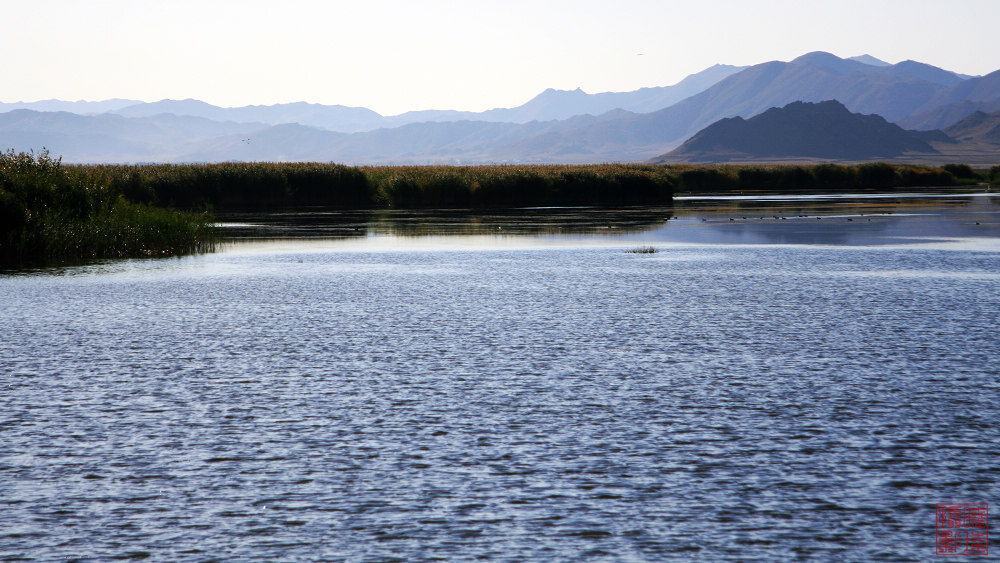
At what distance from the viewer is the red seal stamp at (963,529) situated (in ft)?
28.7

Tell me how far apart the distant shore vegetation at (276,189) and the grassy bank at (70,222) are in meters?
0.04

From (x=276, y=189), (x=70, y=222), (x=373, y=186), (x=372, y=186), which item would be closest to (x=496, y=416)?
(x=70, y=222)

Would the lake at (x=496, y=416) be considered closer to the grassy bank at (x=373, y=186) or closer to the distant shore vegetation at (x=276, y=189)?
the distant shore vegetation at (x=276, y=189)

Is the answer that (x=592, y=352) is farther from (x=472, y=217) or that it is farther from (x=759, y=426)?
(x=472, y=217)

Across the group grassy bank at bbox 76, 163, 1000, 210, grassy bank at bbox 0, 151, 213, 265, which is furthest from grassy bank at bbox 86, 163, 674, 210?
grassy bank at bbox 0, 151, 213, 265

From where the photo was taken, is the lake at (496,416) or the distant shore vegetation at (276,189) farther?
the distant shore vegetation at (276,189)

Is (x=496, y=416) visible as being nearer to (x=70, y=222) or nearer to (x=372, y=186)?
(x=70, y=222)

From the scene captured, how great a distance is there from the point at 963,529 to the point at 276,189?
67.3 meters

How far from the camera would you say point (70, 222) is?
37.1 metres

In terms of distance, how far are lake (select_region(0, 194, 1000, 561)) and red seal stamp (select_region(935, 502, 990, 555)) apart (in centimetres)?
16

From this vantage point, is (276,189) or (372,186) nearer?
(276,189)

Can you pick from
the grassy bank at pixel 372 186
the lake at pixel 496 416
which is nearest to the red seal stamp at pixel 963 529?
the lake at pixel 496 416

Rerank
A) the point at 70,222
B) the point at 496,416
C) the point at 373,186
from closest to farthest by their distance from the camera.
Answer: the point at 496,416 < the point at 70,222 < the point at 373,186

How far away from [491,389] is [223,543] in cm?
647
